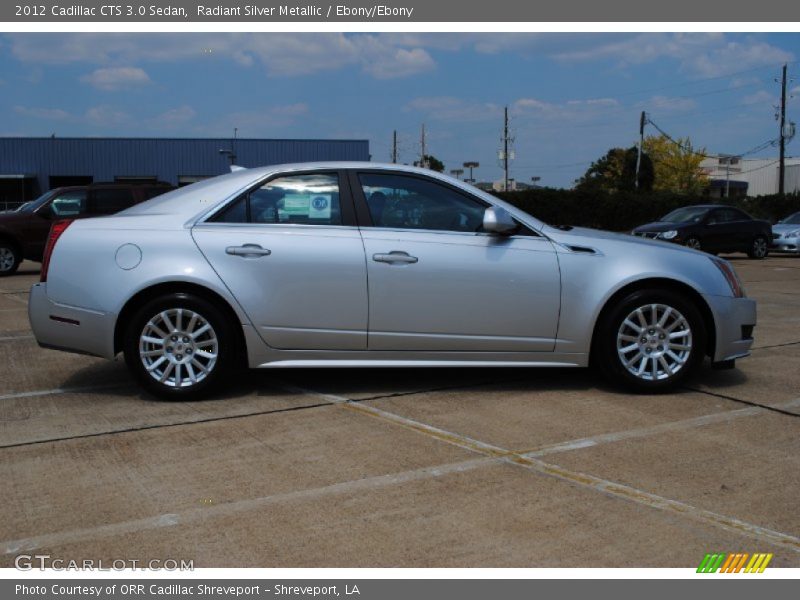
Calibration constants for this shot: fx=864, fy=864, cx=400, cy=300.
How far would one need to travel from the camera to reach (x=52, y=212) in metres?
17.3

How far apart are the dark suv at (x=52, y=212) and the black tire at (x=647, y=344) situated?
12854mm

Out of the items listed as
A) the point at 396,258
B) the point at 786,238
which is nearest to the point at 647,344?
the point at 396,258

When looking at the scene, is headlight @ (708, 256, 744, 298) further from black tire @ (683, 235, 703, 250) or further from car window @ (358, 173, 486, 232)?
black tire @ (683, 235, 703, 250)

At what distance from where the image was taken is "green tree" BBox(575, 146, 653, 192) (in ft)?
235

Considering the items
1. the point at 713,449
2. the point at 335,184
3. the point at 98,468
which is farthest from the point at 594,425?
the point at 98,468

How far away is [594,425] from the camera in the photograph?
5.10 m

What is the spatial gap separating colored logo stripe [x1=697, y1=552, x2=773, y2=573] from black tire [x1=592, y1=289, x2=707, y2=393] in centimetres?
249

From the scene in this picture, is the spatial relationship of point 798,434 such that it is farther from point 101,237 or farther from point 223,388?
point 101,237

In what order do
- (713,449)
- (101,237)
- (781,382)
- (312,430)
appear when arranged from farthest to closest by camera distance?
(781,382) < (101,237) < (312,430) < (713,449)

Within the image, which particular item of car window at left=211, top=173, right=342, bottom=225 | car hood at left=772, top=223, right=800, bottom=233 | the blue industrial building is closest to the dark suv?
car window at left=211, top=173, right=342, bottom=225

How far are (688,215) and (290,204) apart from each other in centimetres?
1739

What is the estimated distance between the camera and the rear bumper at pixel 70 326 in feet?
18.2

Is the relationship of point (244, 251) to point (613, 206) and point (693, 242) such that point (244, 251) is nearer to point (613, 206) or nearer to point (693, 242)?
point (693, 242)

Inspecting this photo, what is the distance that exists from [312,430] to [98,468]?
1205mm
